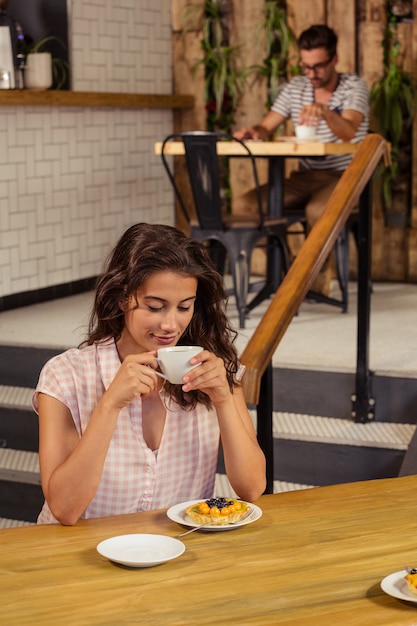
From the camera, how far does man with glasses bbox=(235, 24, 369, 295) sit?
217 inches

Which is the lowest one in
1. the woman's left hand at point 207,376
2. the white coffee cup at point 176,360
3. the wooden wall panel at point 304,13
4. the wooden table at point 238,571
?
the wooden table at point 238,571

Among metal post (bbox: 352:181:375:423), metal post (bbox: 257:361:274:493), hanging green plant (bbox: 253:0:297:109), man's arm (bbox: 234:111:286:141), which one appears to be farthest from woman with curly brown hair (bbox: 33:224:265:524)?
hanging green plant (bbox: 253:0:297:109)

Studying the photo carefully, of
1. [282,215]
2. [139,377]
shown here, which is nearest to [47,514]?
[139,377]

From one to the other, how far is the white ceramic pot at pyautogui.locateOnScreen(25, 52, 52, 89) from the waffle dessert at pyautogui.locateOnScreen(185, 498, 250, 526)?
444 cm

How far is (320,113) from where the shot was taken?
17.6 ft

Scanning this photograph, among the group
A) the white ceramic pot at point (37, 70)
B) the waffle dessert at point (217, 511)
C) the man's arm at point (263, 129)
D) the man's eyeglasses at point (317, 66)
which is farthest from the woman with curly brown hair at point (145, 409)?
the white ceramic pot at point (37, 70)

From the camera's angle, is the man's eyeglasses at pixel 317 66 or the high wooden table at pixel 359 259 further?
the man's eyeglasses at pixel 317 66

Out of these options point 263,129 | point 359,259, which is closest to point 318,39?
point 263,129

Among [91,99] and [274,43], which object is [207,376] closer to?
[91,99]

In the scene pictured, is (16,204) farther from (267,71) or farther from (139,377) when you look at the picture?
(139,377)

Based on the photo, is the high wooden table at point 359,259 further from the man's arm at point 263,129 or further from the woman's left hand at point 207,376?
the woman's left hand at point 207,376

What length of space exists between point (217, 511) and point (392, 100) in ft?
16.0

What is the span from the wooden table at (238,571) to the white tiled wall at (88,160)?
4179 millimetres

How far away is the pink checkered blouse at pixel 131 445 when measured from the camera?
6.70ft
